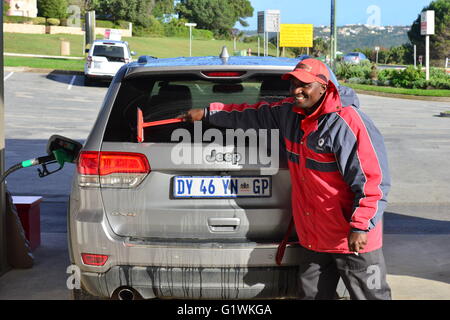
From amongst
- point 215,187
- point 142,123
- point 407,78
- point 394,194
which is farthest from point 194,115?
point 407,78

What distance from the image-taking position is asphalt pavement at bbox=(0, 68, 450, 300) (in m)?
5.79

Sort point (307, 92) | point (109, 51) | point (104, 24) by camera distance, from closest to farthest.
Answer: point (307, 92)
point (109, 51)
point (104, 24)

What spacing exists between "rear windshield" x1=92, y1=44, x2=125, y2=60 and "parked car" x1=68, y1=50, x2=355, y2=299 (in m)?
27.6

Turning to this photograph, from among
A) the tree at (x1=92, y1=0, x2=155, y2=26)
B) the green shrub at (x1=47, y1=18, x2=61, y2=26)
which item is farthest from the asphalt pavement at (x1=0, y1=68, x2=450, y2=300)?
Answer: the tree at (x1=92, y1=0, x2=155, y2=26)

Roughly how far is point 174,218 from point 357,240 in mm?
974

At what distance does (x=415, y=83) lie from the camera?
3691 centimetres

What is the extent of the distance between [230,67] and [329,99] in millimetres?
762

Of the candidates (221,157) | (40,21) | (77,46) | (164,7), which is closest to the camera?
(221,157)

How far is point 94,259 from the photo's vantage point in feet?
13.1

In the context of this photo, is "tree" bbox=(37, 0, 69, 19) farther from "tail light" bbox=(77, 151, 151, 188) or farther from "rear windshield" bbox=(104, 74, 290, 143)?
"tail light" bbox=(77, 151, 151, 188)

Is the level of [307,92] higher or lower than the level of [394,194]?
higher

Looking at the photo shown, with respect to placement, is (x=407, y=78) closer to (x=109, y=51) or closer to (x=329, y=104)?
(x=109, y=51)
